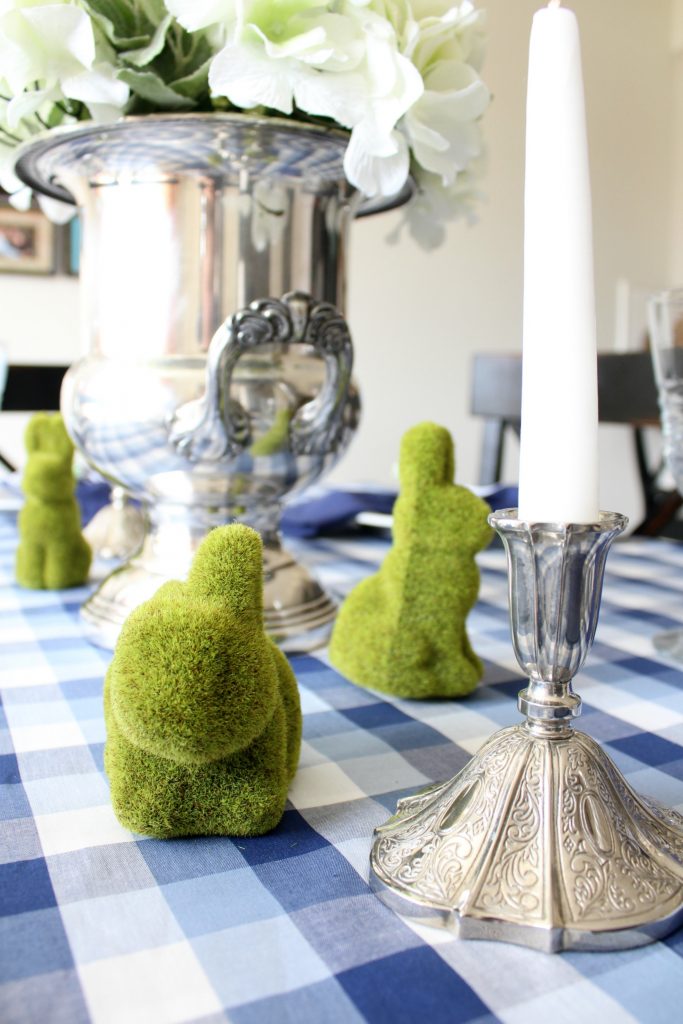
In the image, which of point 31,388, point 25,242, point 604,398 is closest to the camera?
point 604,398

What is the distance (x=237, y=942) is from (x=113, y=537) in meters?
0.57

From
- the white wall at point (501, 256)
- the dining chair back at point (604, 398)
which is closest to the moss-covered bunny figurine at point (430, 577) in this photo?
the dining chair back at point (604, 398)

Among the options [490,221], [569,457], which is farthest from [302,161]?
[490,221]

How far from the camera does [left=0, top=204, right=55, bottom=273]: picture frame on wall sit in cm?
220

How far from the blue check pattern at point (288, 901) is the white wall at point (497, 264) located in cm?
205

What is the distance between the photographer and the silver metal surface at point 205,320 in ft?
1.62

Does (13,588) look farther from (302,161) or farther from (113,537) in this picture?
(302,161)

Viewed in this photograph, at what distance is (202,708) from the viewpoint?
0.89ft

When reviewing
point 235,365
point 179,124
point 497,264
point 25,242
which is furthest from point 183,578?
point 497,264

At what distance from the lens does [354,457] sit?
9.05 feet

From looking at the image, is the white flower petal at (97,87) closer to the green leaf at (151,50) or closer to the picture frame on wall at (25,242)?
the green leaf at (151,50)

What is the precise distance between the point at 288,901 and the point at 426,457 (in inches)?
9.1

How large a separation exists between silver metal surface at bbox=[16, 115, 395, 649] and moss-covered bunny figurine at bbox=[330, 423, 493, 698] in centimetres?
10

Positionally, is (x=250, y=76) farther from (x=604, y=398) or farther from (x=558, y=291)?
(x=604, y=398)
